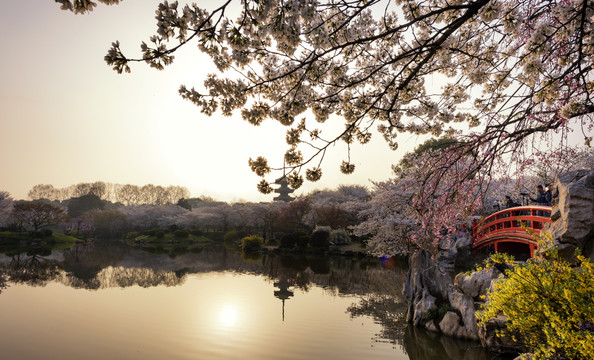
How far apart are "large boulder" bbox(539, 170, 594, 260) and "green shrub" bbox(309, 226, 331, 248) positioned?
2169 centimetres

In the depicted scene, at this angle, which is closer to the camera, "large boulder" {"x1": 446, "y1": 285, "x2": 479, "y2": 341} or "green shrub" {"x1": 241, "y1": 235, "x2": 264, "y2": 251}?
"large boulder" {"x1": 446, "y1": 285, "x2": 479, "y2": 341}

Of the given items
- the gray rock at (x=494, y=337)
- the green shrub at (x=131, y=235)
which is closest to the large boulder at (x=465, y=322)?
the gray rock at (x=494, y=337)

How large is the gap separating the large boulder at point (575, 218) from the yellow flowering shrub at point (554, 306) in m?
3.52

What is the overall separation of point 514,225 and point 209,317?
525 inches

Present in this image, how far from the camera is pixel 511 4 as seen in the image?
463cm

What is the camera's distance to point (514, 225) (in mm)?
14203

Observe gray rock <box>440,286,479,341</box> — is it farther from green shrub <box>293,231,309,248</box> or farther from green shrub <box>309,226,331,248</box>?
green shrub <box>293,231,309,248</box>

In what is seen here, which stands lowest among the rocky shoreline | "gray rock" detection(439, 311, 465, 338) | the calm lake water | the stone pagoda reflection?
the calm lake water

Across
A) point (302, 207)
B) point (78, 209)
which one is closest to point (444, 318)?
point (302, 207)

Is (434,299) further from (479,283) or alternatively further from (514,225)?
(514,225)

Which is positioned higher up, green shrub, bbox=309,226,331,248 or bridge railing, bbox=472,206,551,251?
bridge railing, bbox=472,206,551,251

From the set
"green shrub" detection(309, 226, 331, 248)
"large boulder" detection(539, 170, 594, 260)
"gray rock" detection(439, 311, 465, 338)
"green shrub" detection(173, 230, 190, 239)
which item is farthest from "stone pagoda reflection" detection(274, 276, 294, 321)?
"green shrub" detection(173, 230, 190, 239)

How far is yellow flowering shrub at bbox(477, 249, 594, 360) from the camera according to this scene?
3.40 meters

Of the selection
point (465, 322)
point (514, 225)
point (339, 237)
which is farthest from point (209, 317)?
point (339, 237)
